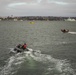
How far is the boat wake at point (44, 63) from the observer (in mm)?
33281

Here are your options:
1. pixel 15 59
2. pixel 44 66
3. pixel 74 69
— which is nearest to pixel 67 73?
pixel 74 69

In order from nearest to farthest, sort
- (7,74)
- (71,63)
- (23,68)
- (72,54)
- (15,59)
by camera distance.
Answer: (7,74), (23,68), (71,63), (15,59), (72,54)

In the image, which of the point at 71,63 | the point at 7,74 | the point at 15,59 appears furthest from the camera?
the point at 15,59

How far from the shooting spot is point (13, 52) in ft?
160

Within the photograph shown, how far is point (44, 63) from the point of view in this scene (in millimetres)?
37906

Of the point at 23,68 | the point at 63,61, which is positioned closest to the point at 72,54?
the point at 63,61

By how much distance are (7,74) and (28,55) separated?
12362 millimetres

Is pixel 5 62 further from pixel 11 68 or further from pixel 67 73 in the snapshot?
pixel 67 73

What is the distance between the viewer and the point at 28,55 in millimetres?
44312

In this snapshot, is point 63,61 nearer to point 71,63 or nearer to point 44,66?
point 71,63

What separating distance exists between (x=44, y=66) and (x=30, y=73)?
4083 mm

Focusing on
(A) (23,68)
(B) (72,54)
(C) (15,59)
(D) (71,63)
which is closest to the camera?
(A) (23,68)

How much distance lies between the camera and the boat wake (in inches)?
1310

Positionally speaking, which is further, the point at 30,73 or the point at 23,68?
the point at 23,68
